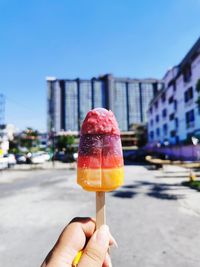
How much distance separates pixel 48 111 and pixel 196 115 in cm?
8997

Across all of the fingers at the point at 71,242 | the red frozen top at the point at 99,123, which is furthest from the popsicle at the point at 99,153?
the fingers at the point at 71,242

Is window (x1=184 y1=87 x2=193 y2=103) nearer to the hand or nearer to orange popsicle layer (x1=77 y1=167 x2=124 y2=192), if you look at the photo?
orange popsicle layer (x1=77 y1=167 x2=124 y2=192)

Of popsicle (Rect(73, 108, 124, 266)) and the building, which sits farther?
the building

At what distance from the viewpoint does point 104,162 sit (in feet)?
6.40

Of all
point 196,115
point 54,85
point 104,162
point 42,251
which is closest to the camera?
point 104,162

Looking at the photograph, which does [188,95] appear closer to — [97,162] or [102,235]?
[97,162]

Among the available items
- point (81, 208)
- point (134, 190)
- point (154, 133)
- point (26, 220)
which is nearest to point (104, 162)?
point (26, 220)

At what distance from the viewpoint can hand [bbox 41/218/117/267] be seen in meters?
1.58

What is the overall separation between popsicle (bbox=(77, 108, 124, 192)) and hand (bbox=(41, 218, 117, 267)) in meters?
0.27

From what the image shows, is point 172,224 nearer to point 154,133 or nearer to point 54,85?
point 154,133

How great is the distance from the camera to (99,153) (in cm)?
195

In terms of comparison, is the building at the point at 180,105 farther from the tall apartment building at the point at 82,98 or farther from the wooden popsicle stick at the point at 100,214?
the tall apartment building at the point at 82,98

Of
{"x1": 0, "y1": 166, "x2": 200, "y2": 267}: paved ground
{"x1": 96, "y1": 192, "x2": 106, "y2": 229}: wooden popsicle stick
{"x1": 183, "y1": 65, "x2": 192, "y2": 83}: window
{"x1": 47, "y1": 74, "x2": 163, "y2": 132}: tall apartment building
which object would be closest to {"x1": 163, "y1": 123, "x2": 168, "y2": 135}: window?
{"x1": 183, "y1": 65, "x2": 192, "y2": 83}: window

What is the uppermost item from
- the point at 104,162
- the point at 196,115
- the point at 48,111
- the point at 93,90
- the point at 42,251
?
the point at 93,90
